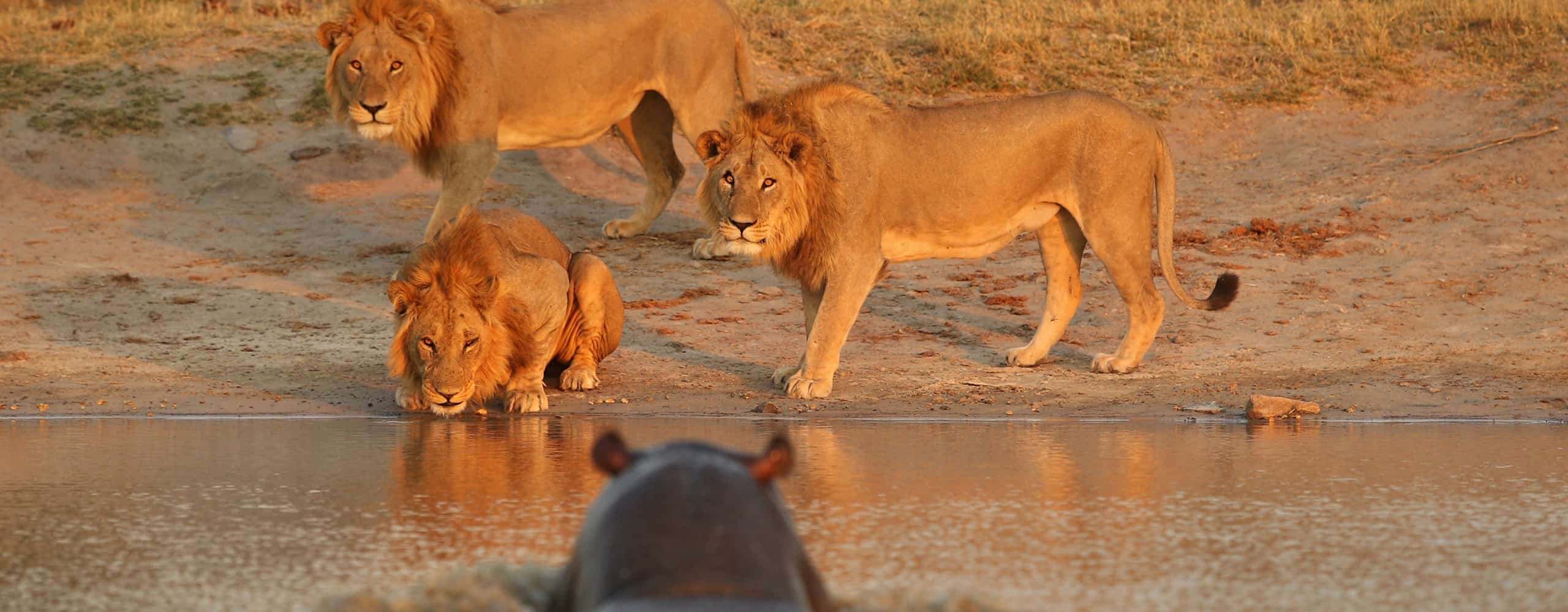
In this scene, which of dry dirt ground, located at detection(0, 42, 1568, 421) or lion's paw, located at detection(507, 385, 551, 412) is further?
dry dirt ground, located at detection(0, 42, 1568, 421)

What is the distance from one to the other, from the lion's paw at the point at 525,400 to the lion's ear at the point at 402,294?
0.58m

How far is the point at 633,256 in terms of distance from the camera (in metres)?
10.8

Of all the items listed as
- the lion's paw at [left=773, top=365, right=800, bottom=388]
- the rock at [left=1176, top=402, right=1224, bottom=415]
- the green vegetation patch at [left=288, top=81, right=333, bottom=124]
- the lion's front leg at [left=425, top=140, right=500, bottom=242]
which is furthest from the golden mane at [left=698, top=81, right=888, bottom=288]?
the green vegetation patch at [left=288, top=81, right=333, bottom=124]

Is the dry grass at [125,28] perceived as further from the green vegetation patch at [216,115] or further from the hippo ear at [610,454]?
the hippo ear at [610,454]

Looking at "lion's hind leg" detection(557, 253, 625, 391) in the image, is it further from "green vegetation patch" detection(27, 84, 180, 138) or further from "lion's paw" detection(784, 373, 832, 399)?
"green vegetation patch" detection(27, 84, 180, 138)

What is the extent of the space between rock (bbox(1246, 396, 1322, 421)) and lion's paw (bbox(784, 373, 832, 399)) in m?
1.69

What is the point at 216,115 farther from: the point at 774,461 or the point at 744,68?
the point at 774,461

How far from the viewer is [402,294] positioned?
7.10 metres

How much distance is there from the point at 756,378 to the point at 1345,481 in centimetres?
321

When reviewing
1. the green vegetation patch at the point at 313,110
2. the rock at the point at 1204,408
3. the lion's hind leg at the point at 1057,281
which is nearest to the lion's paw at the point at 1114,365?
the lion's hind leg at the point at 1057,281

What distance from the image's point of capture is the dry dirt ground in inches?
310

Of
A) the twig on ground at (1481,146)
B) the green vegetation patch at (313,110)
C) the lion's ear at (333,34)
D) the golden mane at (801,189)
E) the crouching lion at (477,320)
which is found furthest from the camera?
the green vegetation patch at (313,110)

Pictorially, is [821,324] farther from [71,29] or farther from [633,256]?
[71,29]

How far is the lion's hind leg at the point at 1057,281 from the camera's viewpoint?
8531 mm
